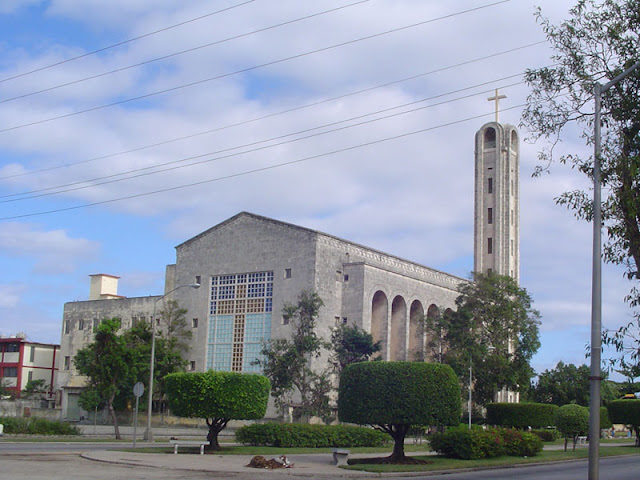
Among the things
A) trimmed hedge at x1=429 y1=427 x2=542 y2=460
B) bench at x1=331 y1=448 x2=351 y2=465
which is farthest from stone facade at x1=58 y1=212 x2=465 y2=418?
bench at x1=331 y1=448 x2=351 y2=465

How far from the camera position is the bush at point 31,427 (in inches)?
1727

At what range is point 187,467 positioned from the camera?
23.8 meters

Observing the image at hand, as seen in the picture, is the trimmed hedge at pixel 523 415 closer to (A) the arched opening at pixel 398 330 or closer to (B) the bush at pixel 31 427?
(A) the arched opening at pixel 398 330

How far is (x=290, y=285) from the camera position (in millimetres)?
62781

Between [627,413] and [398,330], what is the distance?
23.4 meters

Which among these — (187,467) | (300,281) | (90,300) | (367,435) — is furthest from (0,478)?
(90,300)

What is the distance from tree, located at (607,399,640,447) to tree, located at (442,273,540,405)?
7974mm

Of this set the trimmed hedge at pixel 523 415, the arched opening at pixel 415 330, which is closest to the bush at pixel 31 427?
the trimmed hedge at pixel 523 415

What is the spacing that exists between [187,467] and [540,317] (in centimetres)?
4086

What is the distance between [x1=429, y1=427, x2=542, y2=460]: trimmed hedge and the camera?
29.0 metres

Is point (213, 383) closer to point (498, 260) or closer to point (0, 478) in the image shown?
point (0, 478)

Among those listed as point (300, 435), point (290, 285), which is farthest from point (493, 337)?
point (300, 435)

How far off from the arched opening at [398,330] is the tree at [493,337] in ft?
27.2

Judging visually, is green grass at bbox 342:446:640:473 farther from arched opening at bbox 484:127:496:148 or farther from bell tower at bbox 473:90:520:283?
arched opening at bbox 484:127:496:148
